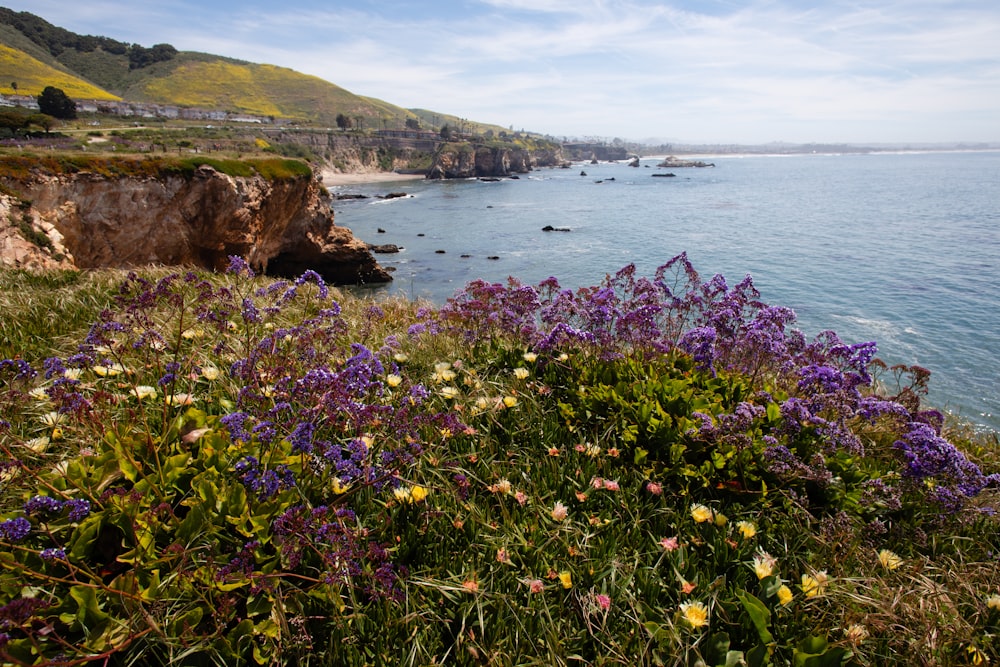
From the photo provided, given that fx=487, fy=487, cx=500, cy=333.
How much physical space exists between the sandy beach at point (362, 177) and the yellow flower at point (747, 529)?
111044 millimetres

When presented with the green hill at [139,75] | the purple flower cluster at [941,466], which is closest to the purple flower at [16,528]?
the purple flower cluster at [941,466]

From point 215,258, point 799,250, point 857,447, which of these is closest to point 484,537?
point 857,447

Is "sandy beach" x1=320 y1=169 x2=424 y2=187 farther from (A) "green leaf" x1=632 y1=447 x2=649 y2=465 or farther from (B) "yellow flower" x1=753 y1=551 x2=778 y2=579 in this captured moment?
(B) "yellow flower" x1=753 y1=551 x2=778 y2=579

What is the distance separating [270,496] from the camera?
2.52 metres

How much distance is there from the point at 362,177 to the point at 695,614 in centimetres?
13241

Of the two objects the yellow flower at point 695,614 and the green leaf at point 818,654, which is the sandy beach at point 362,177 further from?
the green leaf at point 818,654

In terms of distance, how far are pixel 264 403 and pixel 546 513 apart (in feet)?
6.97

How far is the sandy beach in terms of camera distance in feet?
363

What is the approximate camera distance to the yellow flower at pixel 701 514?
9.95 ft

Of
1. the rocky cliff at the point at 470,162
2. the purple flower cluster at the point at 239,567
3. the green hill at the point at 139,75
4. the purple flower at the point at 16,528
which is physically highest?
the green hill at the point at 139,75

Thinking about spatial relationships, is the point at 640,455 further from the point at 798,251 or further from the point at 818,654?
the point at 798,251

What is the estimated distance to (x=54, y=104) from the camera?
200 feet

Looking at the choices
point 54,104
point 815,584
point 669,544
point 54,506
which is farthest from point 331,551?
point 54,104

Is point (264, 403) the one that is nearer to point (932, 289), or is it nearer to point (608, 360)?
point (608, 360)
